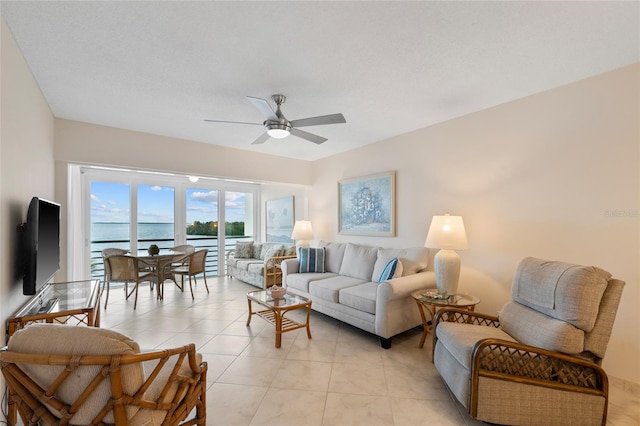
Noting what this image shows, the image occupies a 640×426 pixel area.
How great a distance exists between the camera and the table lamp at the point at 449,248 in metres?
2.88

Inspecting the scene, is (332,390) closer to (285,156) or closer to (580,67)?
(580,67)

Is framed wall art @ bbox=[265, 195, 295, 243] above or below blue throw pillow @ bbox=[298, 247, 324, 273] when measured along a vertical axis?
above

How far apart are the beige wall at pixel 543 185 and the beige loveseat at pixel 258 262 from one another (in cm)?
236

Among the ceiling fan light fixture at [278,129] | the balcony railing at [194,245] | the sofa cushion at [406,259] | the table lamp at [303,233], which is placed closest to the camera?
the ceiling fan light fixture at [278,129]

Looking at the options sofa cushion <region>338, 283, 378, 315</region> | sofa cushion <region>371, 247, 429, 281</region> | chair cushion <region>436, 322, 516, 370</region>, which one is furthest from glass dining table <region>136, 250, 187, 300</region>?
chair cushion <region>436, 322, 516, 370</region>

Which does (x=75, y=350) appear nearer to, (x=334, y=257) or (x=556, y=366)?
(x=556, y=366)

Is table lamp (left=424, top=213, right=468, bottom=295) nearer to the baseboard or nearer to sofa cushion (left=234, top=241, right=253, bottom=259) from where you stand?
the baseboard

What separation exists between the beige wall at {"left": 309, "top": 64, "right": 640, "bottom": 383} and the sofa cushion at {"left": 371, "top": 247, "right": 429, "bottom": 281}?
30 cm

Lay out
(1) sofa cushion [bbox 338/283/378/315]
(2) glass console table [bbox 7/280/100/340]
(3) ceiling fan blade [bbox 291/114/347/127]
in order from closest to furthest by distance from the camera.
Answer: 1. (2) glass console table [bbox 7/280/100/340]
2. (3) ceiling fan blade [bbox 291/114/347/127]
3. (1) sofa cushion [bbox 338/283/378/315]

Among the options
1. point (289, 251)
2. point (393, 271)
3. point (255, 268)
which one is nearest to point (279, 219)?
point (289, 251)

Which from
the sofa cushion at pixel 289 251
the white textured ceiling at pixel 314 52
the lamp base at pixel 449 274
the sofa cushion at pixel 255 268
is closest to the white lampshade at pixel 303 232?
the sofa cushion at pixel 289 251

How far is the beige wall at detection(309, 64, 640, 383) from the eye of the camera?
229 cm

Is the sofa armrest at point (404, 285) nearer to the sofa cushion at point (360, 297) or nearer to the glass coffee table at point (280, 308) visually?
the sofa cushion at point (360, 297)

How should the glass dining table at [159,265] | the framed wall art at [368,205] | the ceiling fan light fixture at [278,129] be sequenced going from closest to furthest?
the ceiling fan light fixture at [278,129] < the framed wall art at [368,205] < the glass dining table at [159,265]
